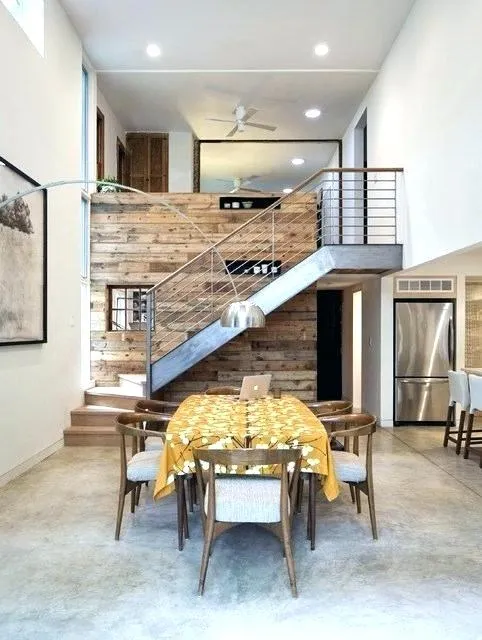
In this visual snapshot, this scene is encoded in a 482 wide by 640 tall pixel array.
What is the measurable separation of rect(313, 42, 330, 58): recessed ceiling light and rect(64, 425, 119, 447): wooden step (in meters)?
5.86

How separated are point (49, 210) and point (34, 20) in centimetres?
203

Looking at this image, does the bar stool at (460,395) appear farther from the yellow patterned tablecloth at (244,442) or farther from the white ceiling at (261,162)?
the white ceiling at (261,162)

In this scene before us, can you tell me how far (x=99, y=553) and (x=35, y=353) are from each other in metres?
2.80

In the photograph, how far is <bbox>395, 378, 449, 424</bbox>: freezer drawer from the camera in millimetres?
8117

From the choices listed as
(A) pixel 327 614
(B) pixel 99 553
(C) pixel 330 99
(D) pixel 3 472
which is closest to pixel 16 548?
(B) pixel 99 553

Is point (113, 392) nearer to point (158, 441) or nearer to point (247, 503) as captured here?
point (158, 441)

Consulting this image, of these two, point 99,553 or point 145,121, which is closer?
point 99,553

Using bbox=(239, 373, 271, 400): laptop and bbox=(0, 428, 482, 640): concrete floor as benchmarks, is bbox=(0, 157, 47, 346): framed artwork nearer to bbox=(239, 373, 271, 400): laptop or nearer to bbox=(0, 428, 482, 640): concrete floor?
bbox=(0, 428, 482, 640): concrete floor

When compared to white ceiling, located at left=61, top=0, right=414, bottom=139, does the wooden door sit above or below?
below

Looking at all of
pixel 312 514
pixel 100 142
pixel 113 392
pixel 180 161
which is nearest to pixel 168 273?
pixel 113 392

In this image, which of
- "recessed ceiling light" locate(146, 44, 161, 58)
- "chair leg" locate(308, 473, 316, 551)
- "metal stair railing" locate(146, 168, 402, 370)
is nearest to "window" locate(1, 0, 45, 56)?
"recessed ceiling light" locate(146, 44, 161, 58)

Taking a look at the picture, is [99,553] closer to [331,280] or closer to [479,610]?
[479,610]

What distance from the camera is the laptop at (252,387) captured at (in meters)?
4.59

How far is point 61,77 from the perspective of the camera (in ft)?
21.7
